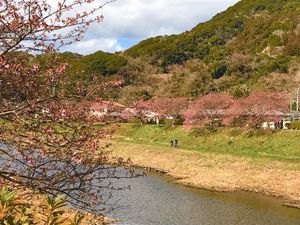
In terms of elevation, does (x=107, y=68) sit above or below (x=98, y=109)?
above

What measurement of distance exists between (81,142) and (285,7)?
138m

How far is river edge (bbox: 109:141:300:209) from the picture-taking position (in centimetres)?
2986

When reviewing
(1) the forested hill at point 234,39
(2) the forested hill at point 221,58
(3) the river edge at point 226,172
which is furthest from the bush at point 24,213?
(1) the forested hill at point 234,39

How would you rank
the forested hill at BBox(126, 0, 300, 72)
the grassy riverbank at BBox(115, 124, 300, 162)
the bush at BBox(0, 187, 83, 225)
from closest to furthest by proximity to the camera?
the bush at BBox(0, 187, 83, 225) < the grassy riverbank at BBox(115, 124, 300, 162) < the forested hill at BBox(126, 0, 300, 72)

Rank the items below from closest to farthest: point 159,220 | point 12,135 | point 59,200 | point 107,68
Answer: point 59,200 < point 12,135 < point 159,220 < point 107,68

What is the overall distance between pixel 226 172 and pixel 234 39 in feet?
315

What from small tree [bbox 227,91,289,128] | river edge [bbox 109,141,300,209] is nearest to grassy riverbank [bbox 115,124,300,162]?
river edge [bbox 109,141,300,209]

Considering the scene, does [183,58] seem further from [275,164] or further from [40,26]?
[40,26]

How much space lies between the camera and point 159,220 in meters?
22.2

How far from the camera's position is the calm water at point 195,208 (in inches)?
882

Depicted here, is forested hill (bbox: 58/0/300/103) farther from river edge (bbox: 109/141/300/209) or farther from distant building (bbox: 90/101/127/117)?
distant building (bbox: 90/101/127/117)

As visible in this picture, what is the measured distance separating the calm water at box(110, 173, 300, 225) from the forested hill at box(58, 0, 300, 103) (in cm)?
3771

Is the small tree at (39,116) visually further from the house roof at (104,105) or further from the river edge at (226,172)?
the river edge at (226,172)

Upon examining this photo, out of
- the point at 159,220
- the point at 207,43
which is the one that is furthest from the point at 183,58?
the point at 159,220
